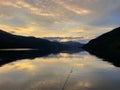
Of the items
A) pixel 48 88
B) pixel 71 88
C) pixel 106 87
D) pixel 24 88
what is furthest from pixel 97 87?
pixel 24 88

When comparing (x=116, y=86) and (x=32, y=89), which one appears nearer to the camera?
(x=32, y=89)

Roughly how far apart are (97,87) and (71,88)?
271 centimetres

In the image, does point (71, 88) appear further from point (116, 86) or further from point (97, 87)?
point (116, 86)

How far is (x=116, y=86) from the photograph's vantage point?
29.4 meters

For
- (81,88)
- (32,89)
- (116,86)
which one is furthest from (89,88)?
(32,89)

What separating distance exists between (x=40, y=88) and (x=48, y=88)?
0.75 metres

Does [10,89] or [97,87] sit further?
[97,87]

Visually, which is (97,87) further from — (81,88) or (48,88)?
(48,88)

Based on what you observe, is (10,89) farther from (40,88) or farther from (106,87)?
(106,87)

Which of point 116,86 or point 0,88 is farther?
point 116,86

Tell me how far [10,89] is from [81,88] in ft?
21.8

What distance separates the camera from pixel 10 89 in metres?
26.5

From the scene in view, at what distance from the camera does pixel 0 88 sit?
88.7 feet

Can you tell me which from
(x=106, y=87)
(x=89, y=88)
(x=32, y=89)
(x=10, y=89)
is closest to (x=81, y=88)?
(x=89, y=88)
